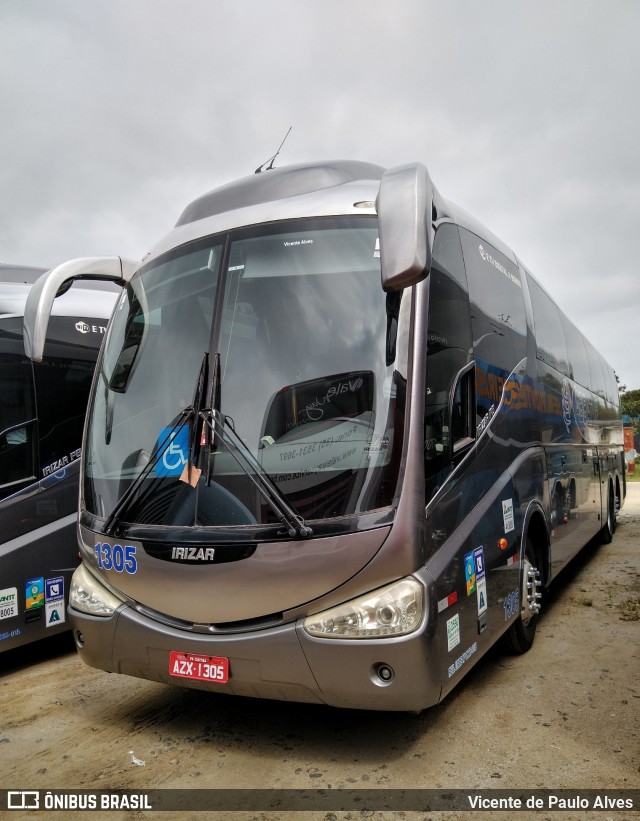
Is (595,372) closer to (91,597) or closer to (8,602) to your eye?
(8,602)

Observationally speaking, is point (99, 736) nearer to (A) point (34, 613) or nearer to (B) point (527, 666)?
(A) point (34, 613)

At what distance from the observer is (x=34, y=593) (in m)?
5.61

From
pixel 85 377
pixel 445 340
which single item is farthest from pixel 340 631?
pixel 85 377

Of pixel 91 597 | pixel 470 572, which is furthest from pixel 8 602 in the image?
pixel 470 572

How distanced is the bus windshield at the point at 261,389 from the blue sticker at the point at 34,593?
5.92 ft

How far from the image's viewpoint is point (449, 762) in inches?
139

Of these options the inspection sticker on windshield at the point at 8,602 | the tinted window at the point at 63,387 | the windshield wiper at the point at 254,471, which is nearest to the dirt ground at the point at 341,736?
the inspection sticker on windshield at the point at 8,602

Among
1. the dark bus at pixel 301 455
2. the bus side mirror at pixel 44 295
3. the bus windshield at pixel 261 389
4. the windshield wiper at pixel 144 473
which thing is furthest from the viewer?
the bus side mirror at pixel 44 295

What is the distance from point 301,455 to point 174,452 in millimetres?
715

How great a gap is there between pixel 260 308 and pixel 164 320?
67 cm

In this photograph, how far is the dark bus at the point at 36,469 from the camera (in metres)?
5.46

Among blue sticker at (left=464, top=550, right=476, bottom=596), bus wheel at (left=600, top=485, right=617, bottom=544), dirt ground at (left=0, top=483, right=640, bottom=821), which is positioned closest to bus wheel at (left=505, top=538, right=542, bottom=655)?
dirt ground at (left=0, top=483, right=640, bottom=821)

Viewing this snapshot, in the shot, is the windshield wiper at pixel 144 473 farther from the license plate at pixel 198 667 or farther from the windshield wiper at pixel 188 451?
the license plate at pixel 198 667

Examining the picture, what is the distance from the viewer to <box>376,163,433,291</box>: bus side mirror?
326 centimetres
